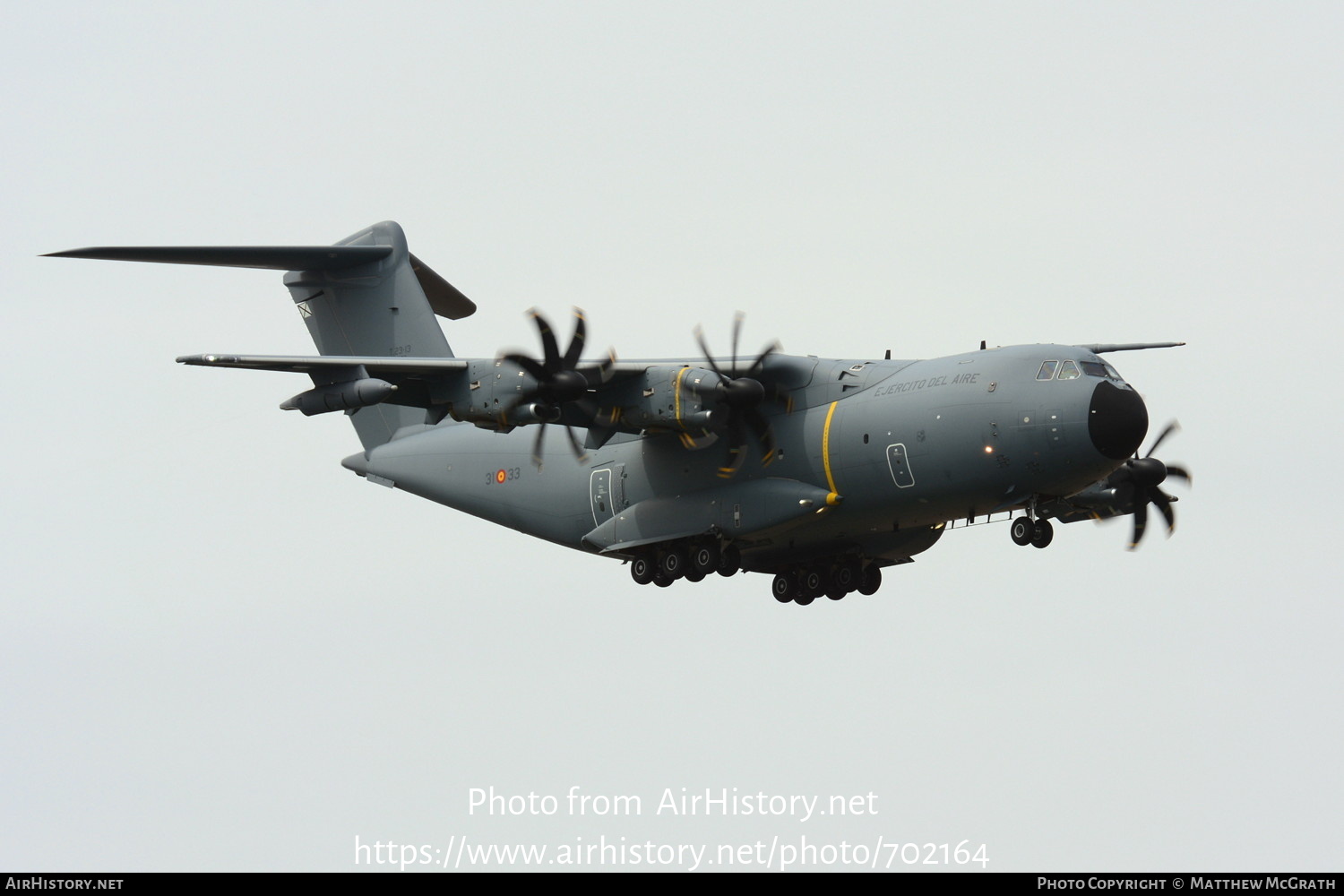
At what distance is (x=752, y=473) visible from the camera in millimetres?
26781

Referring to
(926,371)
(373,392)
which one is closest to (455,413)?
(373,392)

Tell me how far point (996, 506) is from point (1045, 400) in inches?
79.9

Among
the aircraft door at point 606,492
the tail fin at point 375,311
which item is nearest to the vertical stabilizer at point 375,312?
the tail fin at point 375,311

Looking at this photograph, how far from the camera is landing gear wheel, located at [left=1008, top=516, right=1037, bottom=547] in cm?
2577

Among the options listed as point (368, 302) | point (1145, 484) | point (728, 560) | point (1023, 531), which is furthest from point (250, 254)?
point (1145, 484)

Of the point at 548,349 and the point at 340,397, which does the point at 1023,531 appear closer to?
the point at 548,349

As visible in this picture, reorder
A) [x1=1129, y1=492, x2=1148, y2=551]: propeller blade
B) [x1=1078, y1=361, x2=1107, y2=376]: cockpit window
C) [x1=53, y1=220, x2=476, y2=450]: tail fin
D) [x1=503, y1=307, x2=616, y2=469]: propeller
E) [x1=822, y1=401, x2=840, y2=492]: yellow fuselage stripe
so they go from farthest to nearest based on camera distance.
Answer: [x1=53, y1=220, x2=476, y2=450]: tail fin < [x1=1129, y1=492, x2=1148, y2=551]: propeller blade < [x1=822, y1=401, x2=840, y2=492]: yellow fuselage stripe < [x1=503, y1=307, x2=616, y2=469]: propeller < [x1=1078, y1=361, x2=1107, y2=376]: cockpit window

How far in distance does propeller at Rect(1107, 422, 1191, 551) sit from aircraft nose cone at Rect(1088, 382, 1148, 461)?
2879 millimetres

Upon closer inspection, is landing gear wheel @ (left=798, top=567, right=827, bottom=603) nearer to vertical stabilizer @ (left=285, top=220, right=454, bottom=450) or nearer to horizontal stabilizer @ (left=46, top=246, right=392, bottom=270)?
vertical stabilizer @ (left=285, top=220, right=454, bottom=450)

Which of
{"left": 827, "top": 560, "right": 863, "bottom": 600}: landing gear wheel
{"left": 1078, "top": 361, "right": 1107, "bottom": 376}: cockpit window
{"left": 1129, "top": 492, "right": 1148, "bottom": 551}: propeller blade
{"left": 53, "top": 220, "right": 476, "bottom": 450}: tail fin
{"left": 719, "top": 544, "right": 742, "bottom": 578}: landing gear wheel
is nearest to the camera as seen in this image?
{"left": 1078, "top": 361, "right": 1107, "bottom": 376}: cockpit window

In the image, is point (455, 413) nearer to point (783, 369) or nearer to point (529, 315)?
point (529, 315)

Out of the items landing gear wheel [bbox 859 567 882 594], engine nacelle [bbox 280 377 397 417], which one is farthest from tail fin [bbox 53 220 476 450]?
landing gear wheel [bbox 859 567 882 594]
